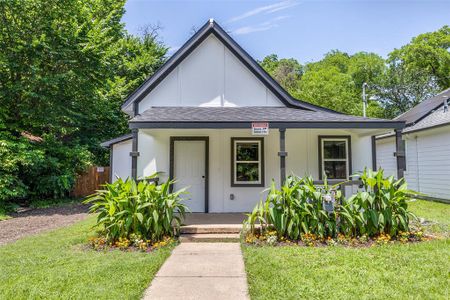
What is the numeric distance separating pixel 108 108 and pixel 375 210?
15801 millimetres

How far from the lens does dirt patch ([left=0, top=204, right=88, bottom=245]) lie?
7.14 m

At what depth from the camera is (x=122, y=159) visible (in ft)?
37.4

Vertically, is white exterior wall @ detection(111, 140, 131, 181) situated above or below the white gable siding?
below

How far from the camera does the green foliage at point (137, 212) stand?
5543mm

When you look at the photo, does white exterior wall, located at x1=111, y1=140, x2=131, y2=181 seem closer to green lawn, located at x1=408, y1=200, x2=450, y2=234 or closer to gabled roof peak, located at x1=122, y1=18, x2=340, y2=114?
gabled roof peak, located at x1=122, y1=18, x2=340, y2=114

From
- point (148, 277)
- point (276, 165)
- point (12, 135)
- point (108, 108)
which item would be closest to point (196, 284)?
point (148, 277)

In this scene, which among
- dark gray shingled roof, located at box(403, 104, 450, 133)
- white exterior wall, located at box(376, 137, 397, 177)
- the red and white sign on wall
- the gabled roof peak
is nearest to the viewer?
the red and white sign on wall

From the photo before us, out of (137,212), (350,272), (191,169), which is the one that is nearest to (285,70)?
(191,169)

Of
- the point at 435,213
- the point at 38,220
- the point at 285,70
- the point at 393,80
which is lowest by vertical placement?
the point at 38,220

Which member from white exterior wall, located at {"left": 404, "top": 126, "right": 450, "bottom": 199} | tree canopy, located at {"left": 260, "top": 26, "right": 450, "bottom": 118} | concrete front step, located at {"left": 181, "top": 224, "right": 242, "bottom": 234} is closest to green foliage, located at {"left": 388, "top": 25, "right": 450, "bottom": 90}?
tree canopy, located at {"left": 260, "top": 26, "right": 450, "bottom": 118}

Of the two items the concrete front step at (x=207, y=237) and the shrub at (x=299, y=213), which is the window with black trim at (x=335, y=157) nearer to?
the shrub at (x=299, y=213)

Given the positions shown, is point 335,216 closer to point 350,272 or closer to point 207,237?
point 350,272

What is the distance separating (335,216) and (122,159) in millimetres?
8504

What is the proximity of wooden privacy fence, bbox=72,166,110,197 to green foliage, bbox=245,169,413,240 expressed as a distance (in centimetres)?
1139
